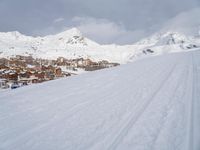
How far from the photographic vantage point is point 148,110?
809 cm

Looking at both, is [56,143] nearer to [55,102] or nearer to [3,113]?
[3,113]

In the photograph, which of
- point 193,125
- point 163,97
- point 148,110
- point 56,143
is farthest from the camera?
point 163,97

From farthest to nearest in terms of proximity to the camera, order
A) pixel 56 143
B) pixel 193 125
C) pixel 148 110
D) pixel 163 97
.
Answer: pixel 163 97
pixel 148 110
pixel 193 125
pixel 56 143

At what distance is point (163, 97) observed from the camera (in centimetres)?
980

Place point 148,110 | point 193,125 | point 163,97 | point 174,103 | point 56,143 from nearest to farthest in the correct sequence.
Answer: point 56,143, point 193,125, point 148,110, point 174,103, point 163,97

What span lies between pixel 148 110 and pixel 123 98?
2.27 meters

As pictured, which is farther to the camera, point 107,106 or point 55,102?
point 55,102

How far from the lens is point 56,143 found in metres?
5.68

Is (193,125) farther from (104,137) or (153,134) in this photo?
(104,137)

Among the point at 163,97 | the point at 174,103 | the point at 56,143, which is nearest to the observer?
the point at 56,143

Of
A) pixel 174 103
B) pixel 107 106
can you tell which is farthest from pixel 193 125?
pixel 107 106

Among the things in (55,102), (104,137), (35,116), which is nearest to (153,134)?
(104,137)

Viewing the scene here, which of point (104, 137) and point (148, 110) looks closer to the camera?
point (104, 137)

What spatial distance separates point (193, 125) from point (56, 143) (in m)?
2.89
